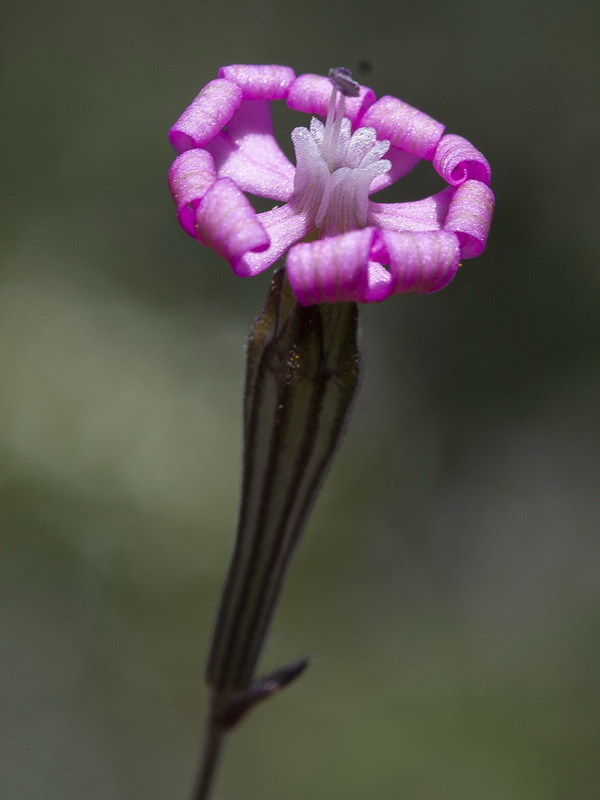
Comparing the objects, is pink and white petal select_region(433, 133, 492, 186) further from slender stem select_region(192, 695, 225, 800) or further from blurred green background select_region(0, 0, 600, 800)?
blurred green background select_region(0, 0, 600, 800)

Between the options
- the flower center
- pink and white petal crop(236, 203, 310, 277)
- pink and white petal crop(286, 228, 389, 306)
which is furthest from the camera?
the flower center

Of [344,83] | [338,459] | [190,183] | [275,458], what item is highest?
[344,83]

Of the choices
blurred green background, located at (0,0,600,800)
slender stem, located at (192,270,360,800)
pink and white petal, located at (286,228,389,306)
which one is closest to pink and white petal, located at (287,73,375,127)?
slender stem, located at (192,270,360,800)

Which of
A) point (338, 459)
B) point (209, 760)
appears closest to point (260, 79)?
point (209, 760)

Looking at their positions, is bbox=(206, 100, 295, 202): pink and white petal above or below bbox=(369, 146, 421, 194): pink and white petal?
above

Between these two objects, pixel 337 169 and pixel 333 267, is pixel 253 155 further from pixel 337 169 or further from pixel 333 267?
pixel 333 267

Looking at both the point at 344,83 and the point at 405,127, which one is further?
the point at 405,127

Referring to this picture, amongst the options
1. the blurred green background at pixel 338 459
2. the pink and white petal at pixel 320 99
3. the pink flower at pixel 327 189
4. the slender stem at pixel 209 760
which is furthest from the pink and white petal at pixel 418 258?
the blurred green background at pixel 338 459

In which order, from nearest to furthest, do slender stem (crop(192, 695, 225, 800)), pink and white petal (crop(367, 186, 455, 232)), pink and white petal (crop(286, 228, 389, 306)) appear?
pink and white petal (crop(286, 228, 389, 306)), pink and white petal (crop(367, 186, 455, 232)), slender stem (crop(192, 695, 225, 800))
